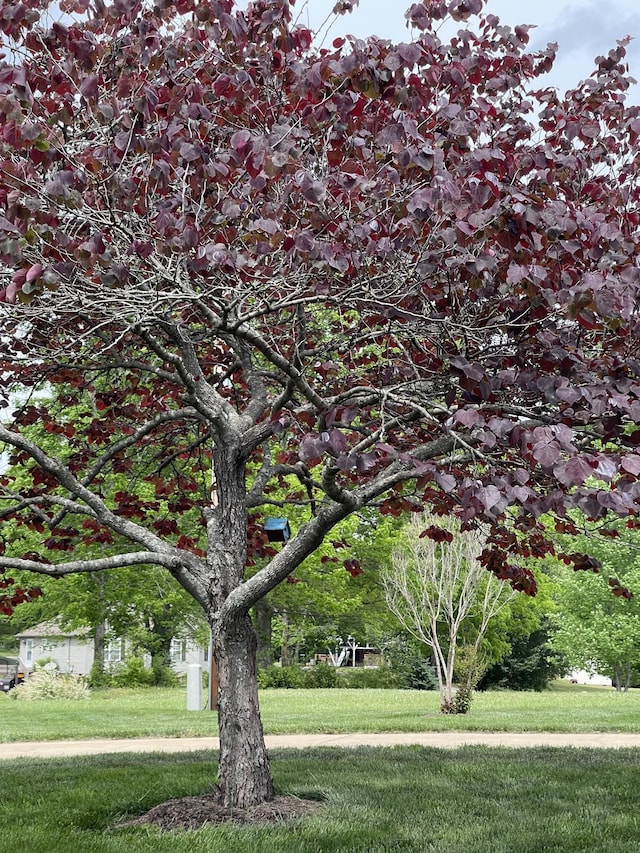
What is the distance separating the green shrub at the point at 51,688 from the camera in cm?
2161

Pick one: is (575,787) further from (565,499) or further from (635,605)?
(635,605)

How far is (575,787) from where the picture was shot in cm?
716

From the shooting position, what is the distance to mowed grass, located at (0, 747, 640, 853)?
5.18 meters

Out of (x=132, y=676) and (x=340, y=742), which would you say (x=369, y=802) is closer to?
(x=340, y=742)

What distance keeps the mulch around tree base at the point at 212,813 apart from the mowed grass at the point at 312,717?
21.7ft

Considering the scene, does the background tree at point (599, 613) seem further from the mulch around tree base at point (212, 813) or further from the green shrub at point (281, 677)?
the mulch around tree base at point (212, 813)

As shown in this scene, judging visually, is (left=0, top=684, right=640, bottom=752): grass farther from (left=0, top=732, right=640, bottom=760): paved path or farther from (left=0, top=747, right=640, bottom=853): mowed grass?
(left=0, top=747, right=640, bottom=853): mowed grass

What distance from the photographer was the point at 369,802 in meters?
6.34

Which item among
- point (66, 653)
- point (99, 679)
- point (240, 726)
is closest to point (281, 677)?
point (99, 679)

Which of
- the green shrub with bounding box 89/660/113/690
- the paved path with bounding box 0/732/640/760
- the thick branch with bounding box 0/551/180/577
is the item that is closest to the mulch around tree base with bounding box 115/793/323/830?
the thick branch with bounding box 0/551/180/577

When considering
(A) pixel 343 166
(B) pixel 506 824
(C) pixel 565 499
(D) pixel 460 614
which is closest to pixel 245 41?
(A) pixel 343 166

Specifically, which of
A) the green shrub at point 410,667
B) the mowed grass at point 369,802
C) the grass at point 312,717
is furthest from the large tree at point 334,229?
the green shrub at point 410,667

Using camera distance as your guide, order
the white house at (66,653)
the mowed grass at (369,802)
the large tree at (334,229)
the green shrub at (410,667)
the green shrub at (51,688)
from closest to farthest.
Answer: the large tree at (334,229) < the mowed grass at (369,802) < the green shrub at (51,688) < the green shrub at (410,667) < the white house at (66,653)

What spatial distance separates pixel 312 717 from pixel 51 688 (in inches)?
397
